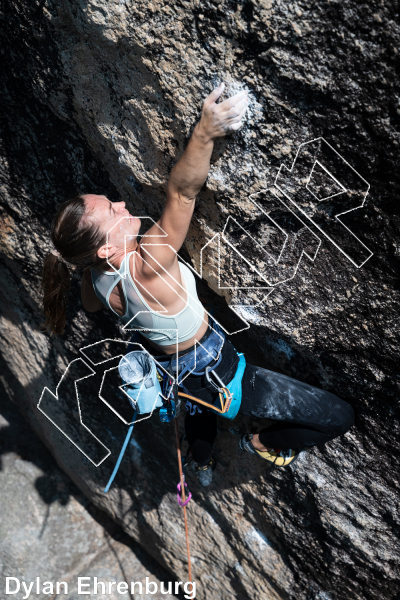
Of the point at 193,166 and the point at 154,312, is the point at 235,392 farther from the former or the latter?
the point at 193,166

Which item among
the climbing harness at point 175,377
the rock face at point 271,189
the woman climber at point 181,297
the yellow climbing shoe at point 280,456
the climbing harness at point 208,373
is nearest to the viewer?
the rock face at point 271,189

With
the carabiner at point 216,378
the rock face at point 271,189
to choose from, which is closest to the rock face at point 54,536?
A: the rock face at point 271,189

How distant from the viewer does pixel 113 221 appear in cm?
195

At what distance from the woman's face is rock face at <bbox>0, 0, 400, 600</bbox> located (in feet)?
0.92

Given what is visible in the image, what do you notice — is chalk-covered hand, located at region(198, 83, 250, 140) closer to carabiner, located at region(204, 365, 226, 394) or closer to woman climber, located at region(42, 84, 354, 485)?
woman climber, located at region(42, 84, 354, 485)

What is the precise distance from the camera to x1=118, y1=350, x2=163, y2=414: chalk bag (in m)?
2.10

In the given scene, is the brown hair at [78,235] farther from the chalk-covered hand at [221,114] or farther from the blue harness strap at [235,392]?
the blue harness strap at [235,392]

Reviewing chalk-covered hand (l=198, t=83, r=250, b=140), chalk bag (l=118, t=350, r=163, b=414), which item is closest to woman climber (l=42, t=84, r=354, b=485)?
chalk-covered hand (l=198, t=83, r=250, b=140)

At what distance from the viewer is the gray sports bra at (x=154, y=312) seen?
2.03 m

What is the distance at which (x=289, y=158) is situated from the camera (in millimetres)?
1764

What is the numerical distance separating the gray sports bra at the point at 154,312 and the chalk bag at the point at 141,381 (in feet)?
0.43

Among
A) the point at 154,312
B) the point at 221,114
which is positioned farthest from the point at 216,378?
the point at 221,114

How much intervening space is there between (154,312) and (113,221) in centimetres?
45

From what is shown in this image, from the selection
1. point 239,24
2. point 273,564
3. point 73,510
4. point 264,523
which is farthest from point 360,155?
point 73,510
